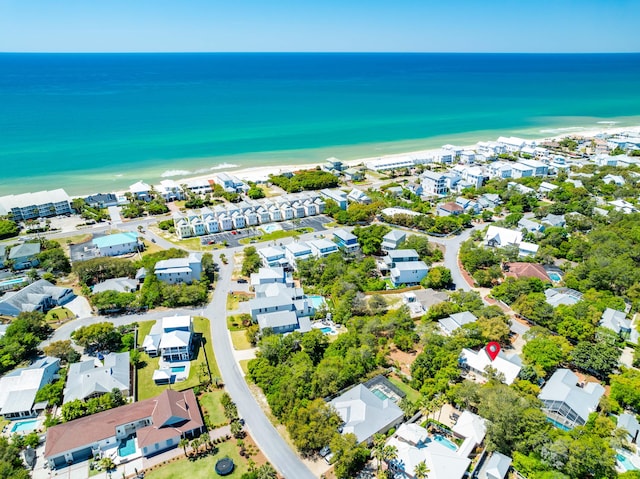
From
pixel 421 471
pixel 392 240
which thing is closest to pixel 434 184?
pixel 392 240

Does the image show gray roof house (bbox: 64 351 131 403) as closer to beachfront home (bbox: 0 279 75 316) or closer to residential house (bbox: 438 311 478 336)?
beachfront home (bbox: 0 279 75 316)

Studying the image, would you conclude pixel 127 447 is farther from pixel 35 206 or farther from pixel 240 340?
pixel 35 206

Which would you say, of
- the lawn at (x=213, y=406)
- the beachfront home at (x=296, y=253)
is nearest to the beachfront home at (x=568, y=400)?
the lawn at (x=213, y=406)

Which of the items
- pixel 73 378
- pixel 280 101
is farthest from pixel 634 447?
pixel 280 101

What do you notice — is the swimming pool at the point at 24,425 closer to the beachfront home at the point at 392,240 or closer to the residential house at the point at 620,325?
the beachfront home at the point at 392,240

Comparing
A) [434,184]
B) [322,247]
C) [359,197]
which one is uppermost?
[434,184]

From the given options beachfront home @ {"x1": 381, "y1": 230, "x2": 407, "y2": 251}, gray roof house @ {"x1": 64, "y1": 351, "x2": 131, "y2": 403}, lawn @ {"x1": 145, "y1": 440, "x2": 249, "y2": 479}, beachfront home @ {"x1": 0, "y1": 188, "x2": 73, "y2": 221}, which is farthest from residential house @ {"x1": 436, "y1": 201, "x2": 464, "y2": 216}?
beachfront home @ {"x1": 0, "y1": 188, "x2": 73, "y2": 221}
